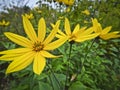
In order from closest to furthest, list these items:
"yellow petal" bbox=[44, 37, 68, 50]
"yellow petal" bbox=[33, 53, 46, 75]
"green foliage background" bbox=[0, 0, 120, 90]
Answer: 1. "yellow petal" bbox=[33, 53, 46, 75]
2. "yellow petal" bbox=[44, 37, 68, 50]
3. "green foliage background" bbox=[0, 0, 120, 90]

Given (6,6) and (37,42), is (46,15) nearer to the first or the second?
(6,6)

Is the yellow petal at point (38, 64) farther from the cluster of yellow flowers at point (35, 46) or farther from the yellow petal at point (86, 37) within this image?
the yellow petal at point (86, 37)

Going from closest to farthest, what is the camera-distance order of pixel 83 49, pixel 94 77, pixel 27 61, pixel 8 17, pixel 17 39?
pixel 27 61, pixel 17 39, pixel 83 49, pixel 94 77, pixel 8 17

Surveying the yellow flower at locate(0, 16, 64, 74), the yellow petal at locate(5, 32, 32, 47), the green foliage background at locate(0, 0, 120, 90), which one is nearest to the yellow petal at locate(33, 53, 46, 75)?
the yellow flower at locate(0, 16, 64, 74)

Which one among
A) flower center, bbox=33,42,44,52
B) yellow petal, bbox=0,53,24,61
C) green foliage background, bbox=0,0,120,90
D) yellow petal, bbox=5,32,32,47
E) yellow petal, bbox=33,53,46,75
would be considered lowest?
green foliage background, bbox=0,0,120,90

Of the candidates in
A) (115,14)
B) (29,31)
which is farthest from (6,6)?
(29,31)

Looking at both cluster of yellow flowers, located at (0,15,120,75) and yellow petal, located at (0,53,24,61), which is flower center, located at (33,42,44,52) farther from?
yellow petal, located at (0,53,24,61)

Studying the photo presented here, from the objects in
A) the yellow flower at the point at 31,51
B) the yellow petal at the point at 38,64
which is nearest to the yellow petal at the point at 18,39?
the yellow flower at the point at 31,51

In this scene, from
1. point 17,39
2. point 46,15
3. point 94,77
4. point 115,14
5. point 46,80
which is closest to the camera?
point 17,39
